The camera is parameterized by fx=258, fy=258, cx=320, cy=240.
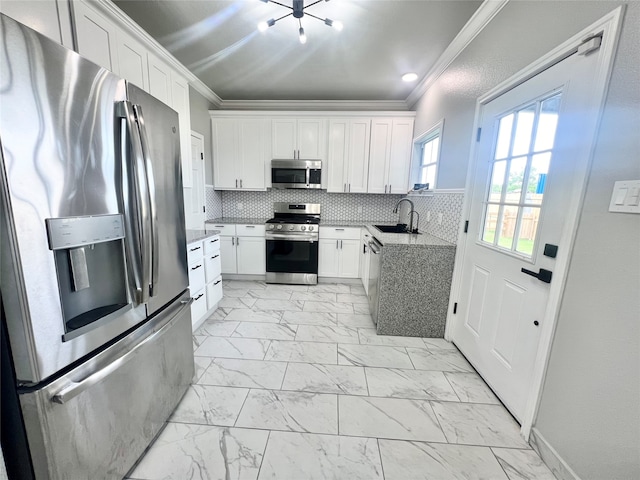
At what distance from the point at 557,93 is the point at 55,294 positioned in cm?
238

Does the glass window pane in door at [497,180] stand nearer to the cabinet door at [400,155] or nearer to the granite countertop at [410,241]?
the granite countertop at [410,241]

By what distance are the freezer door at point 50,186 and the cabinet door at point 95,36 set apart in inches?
41.1

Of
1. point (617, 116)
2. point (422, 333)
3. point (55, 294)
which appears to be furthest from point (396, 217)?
point (55, 294)

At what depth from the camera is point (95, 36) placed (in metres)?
1.68

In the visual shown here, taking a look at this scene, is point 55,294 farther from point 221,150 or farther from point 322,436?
point 221,150

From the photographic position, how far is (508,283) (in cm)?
168

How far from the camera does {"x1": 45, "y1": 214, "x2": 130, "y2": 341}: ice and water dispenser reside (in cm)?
87

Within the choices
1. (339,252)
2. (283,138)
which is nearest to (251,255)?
(339,252)

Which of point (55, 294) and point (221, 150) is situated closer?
point (55, 294)

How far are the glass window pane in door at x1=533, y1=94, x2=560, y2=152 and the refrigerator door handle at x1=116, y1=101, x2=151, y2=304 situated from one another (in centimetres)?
204

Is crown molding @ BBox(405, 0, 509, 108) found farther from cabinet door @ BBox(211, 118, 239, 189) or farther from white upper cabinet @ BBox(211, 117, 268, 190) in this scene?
cabinet door @ BBox(211, 118, 239, 189)

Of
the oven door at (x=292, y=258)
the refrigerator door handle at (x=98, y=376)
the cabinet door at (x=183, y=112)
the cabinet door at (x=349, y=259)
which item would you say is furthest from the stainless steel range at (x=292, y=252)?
the refrigerator door handle at (x=98, y=376)

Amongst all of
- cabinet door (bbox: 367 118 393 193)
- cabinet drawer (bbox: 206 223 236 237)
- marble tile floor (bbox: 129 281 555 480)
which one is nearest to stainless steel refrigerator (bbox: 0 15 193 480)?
marble tile floor (bbox: 129 281 555 480)

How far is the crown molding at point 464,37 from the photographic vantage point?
181 centimetres
